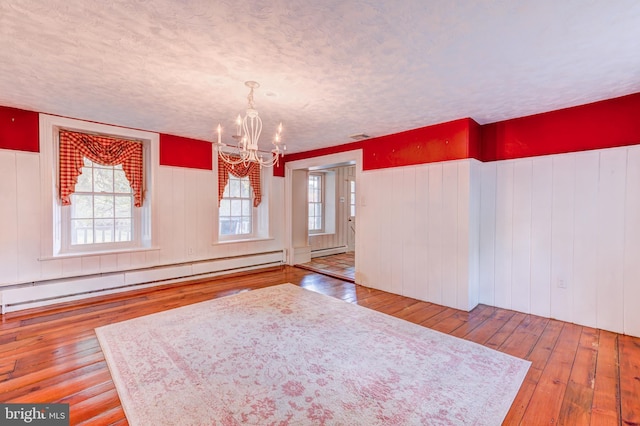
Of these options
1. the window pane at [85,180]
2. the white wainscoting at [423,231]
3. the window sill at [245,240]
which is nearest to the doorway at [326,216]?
the white wainscoting at [423,231]

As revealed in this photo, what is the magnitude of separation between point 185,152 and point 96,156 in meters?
1.19

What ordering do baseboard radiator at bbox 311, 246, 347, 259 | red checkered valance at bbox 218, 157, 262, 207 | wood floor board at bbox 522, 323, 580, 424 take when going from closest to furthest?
wood floor board at bbox 522, 323, 580, 424 → red checkered valance at bbox 218, 157, 262, 207 → baseboard radiator at bbox 311, 246, 347, 259

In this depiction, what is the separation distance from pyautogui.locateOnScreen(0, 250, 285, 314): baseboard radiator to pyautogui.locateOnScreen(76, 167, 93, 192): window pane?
1.21 m

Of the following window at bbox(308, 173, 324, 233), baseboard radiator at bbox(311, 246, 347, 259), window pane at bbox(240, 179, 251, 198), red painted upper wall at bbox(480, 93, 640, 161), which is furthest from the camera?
window at bbox(308, 173, 324, 233)

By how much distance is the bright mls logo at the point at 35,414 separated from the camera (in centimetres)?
170

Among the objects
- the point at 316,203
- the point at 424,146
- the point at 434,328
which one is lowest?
the point at 434,328

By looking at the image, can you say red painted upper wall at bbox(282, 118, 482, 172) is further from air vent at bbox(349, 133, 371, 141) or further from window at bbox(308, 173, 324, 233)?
window at bbox(308, 173, 324, 233)

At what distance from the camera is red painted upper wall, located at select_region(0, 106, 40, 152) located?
10.8ft

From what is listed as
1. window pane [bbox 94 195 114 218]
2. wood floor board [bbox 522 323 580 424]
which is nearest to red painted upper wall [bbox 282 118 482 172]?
wood floor board [bbox 522 323 580 424]

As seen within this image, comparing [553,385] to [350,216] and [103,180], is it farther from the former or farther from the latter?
[350,216]

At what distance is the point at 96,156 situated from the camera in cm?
395

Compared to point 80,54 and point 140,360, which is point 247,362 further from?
point 80,54

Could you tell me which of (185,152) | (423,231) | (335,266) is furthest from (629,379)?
(185,152)

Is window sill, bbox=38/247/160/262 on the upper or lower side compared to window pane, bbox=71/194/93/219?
lower
